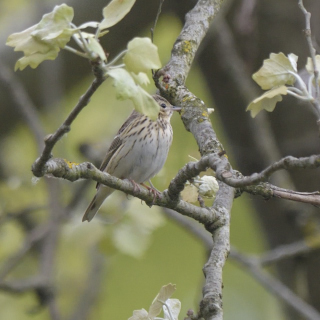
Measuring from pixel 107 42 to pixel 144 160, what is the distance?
2064 millimetres

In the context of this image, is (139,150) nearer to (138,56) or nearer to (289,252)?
(289,252)

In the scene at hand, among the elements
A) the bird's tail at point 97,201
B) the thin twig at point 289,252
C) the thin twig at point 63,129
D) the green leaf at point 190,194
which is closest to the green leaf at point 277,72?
the thin twig at point 63,129

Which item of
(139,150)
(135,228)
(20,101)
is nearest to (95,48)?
(139,150)

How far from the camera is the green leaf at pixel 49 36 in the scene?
2.28 m

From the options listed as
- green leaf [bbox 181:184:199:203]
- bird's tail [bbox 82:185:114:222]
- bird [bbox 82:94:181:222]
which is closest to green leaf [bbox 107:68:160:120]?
green leaf [bbox 181:184:199:203]

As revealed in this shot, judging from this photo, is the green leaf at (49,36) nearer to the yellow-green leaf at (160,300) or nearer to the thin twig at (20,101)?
the yellow-green leaf at (160,300)

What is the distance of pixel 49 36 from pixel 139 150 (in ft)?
10.4

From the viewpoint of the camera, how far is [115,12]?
2445mm

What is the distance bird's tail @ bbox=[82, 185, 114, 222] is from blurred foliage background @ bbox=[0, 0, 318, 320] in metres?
0.24

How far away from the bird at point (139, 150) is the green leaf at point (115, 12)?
9.29ft

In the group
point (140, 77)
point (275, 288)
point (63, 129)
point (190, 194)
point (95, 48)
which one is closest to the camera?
point (95, 48)

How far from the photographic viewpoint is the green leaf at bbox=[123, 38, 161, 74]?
7.42 ft

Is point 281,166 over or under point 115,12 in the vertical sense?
under

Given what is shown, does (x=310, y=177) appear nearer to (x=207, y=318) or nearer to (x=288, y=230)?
(x=288, y=230)
